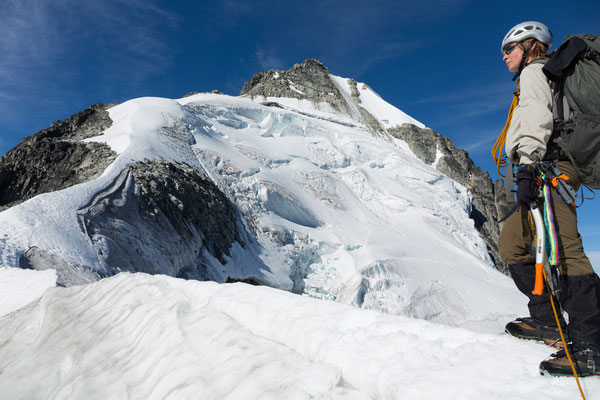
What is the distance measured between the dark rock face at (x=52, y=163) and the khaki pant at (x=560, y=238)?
15382 millimetres

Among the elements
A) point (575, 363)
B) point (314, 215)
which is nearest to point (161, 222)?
point (314, 215)

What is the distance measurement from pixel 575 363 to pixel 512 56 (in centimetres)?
207

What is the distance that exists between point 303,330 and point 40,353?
2.76m

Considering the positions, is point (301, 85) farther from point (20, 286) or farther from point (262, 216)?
point (20, 286)

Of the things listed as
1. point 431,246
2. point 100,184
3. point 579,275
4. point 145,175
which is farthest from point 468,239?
point 579,275

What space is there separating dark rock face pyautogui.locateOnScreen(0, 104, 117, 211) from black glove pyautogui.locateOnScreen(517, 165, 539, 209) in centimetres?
1547

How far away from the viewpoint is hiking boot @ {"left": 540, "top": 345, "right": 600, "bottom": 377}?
1550 millimetres

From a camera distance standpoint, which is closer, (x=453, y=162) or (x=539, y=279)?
(x=539, y=279)

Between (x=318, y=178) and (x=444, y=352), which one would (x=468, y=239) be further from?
(x=444, y=352)

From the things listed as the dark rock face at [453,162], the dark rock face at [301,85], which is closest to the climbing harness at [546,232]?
the dark rock face at [453,162]

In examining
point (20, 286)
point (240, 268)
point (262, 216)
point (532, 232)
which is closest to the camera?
point (532, 232)

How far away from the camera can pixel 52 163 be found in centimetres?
1905

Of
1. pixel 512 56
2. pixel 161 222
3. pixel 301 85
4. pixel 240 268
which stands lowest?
pixel 512 56

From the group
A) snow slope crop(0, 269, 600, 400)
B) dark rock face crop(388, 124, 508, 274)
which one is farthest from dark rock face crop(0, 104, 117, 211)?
dark rock face crop(388, 124, 508, 274)
